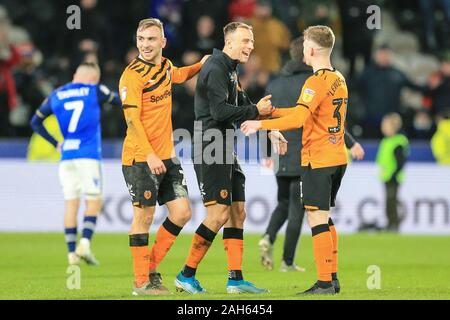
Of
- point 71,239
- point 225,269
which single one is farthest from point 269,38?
point 225,269

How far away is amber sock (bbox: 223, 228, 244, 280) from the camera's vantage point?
9984 mm

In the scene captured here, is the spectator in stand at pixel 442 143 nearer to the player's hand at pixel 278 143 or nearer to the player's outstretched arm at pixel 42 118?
the player's outstretched arm at pixel 42 118

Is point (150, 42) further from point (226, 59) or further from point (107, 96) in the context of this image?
point (107, 96)

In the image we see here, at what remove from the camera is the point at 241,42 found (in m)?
9.84

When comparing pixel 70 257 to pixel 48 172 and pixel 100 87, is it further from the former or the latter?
pixel 48 172

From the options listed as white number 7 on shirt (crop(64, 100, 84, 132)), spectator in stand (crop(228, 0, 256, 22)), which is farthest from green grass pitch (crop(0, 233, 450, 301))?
spectator in stand (crop(228, 0, 256, 22))

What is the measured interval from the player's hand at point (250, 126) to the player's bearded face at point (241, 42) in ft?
2.48

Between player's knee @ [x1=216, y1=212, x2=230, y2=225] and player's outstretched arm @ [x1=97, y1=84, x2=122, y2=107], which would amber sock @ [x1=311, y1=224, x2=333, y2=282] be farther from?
player's outstretched arm @ [x1=97, y1=84, x2=122, y2=107]

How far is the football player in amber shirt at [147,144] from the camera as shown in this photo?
9680 mm

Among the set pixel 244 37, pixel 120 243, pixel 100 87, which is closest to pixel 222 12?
pixel 120 243

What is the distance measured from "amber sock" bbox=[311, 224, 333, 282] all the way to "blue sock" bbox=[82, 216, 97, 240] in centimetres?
470

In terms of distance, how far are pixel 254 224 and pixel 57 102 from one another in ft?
17.2

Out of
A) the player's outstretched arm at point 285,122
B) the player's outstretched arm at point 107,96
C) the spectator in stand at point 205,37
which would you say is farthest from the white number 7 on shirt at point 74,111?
the spectator in stand at point 205,37

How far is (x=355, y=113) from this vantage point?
1988cm
